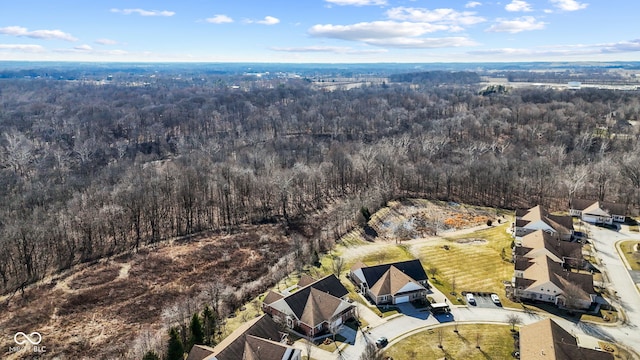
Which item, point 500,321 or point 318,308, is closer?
point 318,308

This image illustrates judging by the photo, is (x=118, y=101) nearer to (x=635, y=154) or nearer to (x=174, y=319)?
(x=174, y=319)

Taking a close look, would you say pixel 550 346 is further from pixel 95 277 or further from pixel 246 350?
pixel 95 277

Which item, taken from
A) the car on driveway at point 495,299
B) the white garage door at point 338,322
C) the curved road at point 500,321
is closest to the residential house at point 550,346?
the curved road at point 500,321

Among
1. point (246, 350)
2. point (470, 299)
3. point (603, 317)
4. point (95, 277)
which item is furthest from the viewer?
point (95, 277)

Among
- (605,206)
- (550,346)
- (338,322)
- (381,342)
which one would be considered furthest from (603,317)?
(605,206)

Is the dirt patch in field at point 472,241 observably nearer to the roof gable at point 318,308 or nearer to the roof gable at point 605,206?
the roof gable at point 605,206

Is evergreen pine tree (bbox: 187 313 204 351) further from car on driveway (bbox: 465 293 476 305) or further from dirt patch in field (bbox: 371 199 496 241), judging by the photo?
dirt patch in field (bbox: 371 199 496 241)
